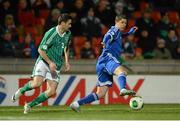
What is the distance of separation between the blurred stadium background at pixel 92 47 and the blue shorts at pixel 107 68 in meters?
2.45

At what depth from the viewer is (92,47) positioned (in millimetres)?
17750

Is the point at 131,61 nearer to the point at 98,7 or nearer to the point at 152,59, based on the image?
the point at 152,59

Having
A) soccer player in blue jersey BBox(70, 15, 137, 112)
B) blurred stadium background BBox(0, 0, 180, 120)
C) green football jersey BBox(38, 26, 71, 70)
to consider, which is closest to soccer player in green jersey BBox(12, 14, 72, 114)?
green football jersey BBox(38, 26, 71, 70)

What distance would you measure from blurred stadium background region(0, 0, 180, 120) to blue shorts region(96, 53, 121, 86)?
245cm

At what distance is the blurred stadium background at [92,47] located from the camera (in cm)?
1595

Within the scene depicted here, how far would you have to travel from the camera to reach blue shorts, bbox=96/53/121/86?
11.7m

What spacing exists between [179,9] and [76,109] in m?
9.57

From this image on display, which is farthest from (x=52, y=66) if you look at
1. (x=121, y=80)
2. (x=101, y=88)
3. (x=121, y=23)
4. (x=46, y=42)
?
(x=121, y=23)

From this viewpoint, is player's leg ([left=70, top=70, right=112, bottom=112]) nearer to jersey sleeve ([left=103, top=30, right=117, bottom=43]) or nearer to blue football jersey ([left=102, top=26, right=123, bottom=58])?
blue football jersey ([left=102, top=26, right=123, bottom=58])

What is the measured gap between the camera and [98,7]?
19.0 m

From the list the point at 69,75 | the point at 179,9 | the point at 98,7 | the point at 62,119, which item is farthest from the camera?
the point at 179,9

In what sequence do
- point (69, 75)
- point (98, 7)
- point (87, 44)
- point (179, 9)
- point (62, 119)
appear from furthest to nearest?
point (179, 9) → point (98, 7) → point (87, 44) → point (69, 75) → point (62, 119)

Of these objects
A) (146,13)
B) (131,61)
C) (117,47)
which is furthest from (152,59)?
(117,47)

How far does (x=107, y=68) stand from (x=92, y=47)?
Answer: 5.97m
